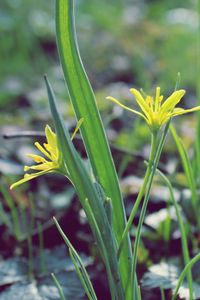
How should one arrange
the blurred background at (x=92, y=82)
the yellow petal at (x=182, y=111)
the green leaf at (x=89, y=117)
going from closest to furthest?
the yellow petal at (x=182, y=111) < the green leaf at (x=89, y=117) < the blurred background at (x=92, y=82)

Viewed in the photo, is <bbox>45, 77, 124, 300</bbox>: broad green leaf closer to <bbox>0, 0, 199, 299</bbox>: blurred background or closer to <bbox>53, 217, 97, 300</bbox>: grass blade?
<bbox>53, 217, 97, 300</bbox>: grass blade

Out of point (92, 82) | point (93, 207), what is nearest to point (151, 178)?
point (93, 207)

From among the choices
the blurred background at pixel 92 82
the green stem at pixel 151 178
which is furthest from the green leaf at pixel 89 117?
the blurred background at pixel 92 82

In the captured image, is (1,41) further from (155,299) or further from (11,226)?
(155,299)

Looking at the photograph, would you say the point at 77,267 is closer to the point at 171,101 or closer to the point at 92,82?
the point at 171,101

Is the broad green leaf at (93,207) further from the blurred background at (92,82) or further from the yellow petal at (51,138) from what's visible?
the blurred background at (92,82)

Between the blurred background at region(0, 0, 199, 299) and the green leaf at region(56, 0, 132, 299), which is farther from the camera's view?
the blurred background at region(0, 0, 199, 299)

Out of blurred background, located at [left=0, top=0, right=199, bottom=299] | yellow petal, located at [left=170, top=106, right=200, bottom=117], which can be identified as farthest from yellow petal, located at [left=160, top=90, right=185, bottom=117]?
blurred background, located at [left=0, top=0, right=199, bottom=299]

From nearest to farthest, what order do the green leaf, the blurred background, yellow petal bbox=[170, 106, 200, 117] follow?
yellow petal bbox=[170, 106, 200, 117] < the green leaf < the blurred background

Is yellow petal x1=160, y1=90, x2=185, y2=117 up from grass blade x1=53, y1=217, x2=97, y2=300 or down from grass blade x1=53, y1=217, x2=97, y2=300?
up
